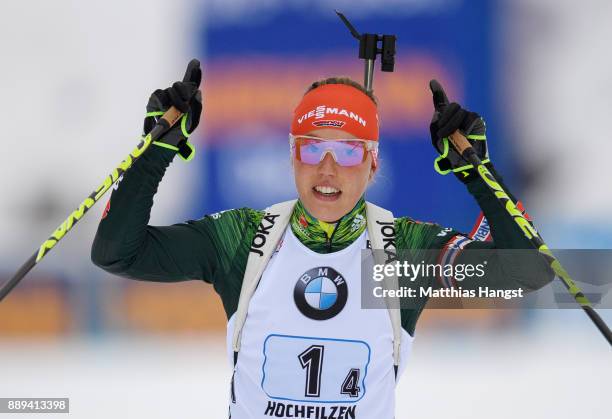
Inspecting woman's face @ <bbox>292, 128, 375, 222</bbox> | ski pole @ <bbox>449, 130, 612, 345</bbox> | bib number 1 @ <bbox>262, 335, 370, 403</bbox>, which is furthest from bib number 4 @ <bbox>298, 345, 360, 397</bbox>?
ski pole @ <bbox>449, 130, 612, 345</bbox>

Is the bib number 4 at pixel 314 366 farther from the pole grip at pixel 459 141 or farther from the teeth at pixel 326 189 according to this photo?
the pole grip at pixel 459 141

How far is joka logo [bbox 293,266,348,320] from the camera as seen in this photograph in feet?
8.30

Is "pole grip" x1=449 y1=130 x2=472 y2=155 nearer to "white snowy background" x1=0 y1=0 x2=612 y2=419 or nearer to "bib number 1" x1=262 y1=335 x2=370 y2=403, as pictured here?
"bib number 1" x1=262 y1=335 x2=370 y2=403

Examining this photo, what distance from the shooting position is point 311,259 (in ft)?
8.52

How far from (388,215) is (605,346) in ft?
8.14

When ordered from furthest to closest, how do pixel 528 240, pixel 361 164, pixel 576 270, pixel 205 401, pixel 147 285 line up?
pixel 147 285, pixel 576 270, pixel 205 401, pixel 361 164, pixel 528 240

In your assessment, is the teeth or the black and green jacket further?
the teeth

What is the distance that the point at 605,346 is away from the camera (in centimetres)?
459

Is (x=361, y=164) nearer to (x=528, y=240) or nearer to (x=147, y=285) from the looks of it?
(x=528, y=240)

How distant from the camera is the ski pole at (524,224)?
2.29 meters

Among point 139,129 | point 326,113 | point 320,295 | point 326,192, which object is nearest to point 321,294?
point 320,295

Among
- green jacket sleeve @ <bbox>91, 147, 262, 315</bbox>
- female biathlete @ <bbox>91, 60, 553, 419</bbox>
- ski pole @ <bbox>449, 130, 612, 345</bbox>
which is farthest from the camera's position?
female biathlete @ <bbox>91, 60, 553, 419</bbox>

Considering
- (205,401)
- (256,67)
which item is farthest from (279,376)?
(256,67)

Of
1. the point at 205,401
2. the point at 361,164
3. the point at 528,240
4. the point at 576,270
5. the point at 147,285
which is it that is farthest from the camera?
the point at 147,285
